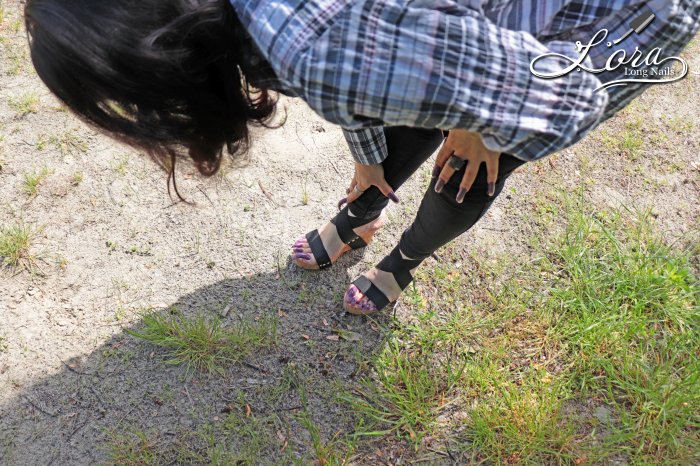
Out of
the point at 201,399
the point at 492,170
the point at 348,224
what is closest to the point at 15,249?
the point at 201,399

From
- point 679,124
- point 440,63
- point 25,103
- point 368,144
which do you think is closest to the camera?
point 440,63

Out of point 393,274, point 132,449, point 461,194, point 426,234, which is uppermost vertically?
point 461,194

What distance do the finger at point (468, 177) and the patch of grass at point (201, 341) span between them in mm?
801

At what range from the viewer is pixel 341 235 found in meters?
2.06

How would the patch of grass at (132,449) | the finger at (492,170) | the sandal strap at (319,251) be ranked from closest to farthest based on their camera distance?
the finger at (492,170)
the patch of grass at (132,449)
the sandal strap at (319,251)

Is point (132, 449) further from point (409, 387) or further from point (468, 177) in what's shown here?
point (468, 177)

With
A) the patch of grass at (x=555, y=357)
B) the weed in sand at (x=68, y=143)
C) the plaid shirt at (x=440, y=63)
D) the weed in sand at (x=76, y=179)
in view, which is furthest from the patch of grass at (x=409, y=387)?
the weed in sand at (x=68, y=143)

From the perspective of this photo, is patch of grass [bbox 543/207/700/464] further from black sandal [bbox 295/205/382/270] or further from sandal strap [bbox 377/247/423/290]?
black sandal [bbox 295/205/382/270]

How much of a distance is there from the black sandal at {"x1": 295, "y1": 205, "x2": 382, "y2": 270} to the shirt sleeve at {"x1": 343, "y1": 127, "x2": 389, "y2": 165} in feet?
1.13

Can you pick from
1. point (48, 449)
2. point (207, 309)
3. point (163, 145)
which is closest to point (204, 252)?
point (207, 309)

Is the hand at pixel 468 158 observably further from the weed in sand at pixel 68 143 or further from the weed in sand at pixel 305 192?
the weed in sand at pixel 68 143

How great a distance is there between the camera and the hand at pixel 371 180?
5.71ft

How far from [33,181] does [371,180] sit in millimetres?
1325

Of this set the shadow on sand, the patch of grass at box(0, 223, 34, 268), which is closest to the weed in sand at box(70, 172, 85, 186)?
the patch of grass at box(0, 223, 34, 268)
